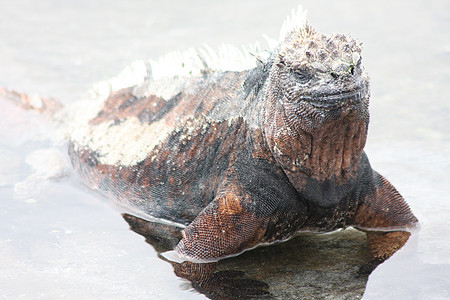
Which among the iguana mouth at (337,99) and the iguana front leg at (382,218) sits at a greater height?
the iguana mouth at (337,99)

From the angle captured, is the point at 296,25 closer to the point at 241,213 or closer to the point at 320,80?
the point at 320,80

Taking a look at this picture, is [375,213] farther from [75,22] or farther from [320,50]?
[75,22]

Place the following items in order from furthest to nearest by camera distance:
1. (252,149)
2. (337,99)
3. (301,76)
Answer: (252,149), (301,76), (337,99)

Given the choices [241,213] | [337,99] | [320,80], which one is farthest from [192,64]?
[337,99]

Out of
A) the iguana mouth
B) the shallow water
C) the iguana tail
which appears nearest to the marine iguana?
the iguana mouth

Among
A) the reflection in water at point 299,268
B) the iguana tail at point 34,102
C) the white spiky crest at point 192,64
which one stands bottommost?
the reflection in water at point 299,268

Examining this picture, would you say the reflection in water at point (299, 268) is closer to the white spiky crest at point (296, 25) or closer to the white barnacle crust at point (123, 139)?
the white barnacle crust at point (123, 139)

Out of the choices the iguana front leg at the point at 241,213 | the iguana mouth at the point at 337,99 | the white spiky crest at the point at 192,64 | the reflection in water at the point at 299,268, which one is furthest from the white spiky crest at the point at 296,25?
the reflection in water at the point at 299,268

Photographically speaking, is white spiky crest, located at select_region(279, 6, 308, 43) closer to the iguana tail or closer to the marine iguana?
the marine iguana
